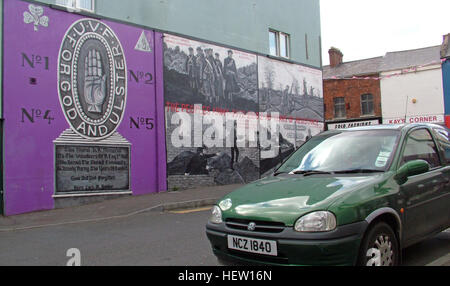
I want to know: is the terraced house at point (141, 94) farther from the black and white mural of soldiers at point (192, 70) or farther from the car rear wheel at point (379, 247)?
the car rear wheel at point (379, 247)

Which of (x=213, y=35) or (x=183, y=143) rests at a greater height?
(x=213, y=35)

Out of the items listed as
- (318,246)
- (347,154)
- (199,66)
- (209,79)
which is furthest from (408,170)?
(209,79)

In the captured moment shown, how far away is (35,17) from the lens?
10898mm

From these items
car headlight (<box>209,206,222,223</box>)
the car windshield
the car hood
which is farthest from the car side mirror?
car headlight (<box>209,206,222,223</box>)

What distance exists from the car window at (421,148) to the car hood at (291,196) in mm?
763

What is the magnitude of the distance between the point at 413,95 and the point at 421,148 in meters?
25.4

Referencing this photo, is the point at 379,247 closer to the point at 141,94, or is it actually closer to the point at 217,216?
the point at 217,216

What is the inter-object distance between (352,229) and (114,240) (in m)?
4.28

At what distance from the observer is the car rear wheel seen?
3453 millimetres

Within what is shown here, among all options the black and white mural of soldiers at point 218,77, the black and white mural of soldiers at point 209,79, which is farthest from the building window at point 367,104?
the black and white mural of soldiers at point 209,79

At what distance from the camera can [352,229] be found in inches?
133
